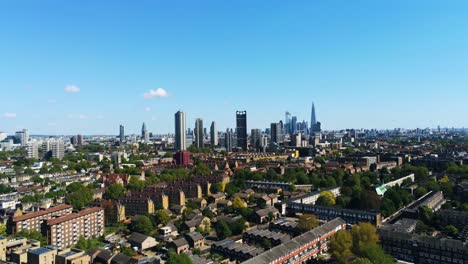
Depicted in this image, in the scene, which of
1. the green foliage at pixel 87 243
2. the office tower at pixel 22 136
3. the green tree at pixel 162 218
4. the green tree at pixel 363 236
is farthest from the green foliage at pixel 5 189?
the office tower at pixel 22 136

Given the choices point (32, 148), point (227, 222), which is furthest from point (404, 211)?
point (32, 148)

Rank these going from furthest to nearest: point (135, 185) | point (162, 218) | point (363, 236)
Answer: point (135, 185), point (162, 218), point (363, 236)

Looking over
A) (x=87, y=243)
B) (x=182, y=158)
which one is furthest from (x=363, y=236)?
(x=182, y=158)

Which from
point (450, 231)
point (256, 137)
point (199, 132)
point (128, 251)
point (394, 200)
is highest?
point (199, 132)

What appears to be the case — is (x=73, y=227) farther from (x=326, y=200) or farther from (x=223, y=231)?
(x=326, y=200)

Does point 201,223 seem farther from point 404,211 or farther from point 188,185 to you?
point 404,211

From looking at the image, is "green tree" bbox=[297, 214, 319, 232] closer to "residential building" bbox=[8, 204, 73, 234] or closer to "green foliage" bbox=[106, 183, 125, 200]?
"residential building" bbox=[8, 204, 73, 234]

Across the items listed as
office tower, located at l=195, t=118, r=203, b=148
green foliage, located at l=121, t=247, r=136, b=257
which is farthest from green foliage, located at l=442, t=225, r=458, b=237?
office tower, located at l=195, t=118, r=203, b=148
